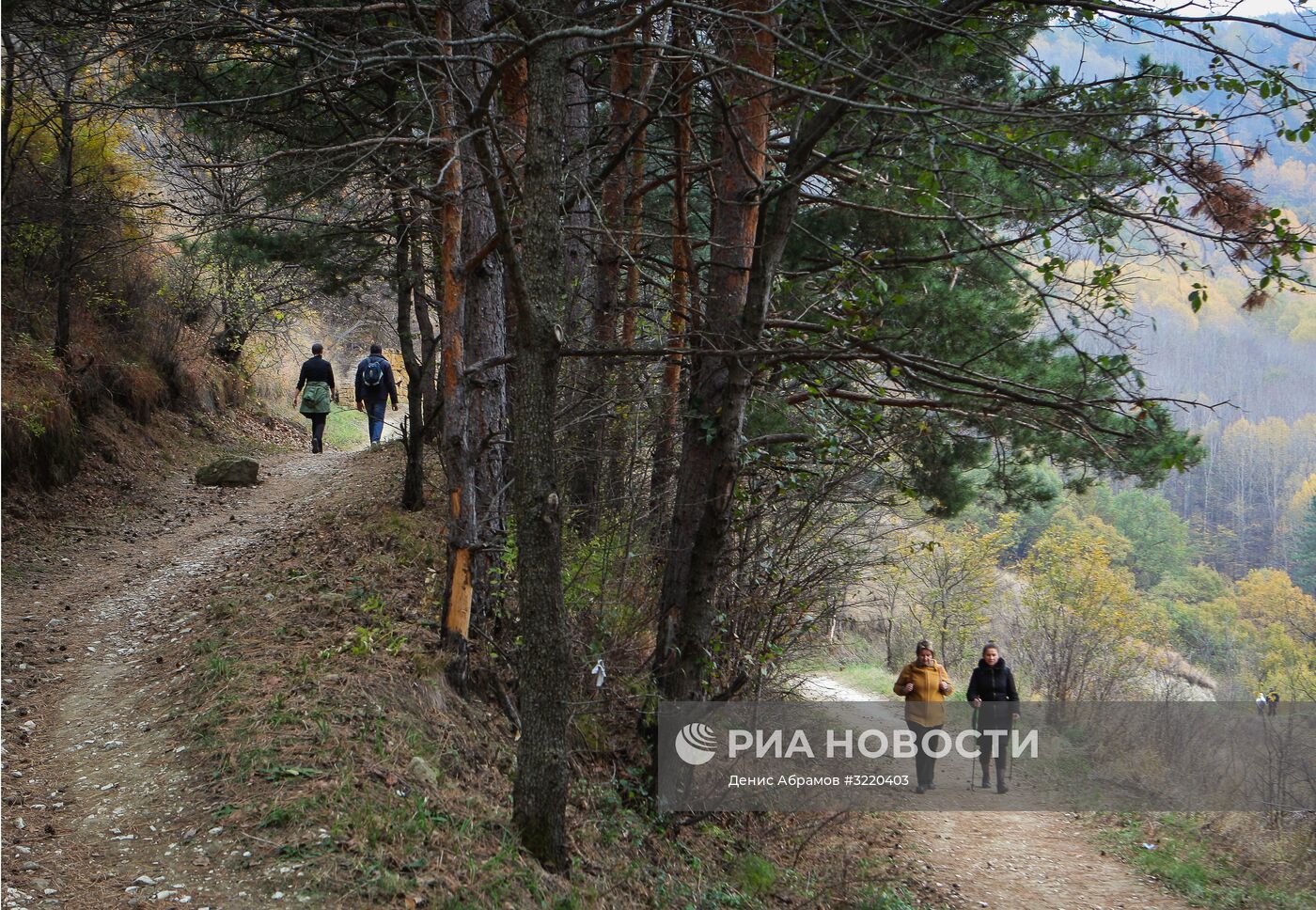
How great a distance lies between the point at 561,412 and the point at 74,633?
4.36 metres

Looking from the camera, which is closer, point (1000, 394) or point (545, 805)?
point (545, 805)

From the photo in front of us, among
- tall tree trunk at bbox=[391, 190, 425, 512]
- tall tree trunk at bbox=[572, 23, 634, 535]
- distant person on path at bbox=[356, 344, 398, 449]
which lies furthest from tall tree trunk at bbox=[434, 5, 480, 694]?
distant person on path at bbox=[356, 344, 398, 449]

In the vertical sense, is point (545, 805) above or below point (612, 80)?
below

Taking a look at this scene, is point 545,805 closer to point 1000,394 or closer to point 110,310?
point 1000,394

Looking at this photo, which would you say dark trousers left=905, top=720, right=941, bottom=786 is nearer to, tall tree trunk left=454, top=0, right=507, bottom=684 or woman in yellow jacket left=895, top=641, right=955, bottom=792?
woman in yellow jacket left=895, top=641, right=955, bottom=792

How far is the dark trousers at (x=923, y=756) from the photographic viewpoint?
9.73 meters

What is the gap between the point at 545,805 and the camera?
4422mm

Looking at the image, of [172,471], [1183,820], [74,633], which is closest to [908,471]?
[1183,820]

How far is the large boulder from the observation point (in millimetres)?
13172

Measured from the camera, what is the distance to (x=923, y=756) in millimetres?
10094

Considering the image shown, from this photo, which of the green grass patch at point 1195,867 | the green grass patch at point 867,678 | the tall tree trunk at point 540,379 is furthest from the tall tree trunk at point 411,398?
the green grass patch at point 867,678

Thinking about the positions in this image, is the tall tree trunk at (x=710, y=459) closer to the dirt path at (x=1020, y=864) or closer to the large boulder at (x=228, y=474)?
the dirt path at (x=1020, y=864)

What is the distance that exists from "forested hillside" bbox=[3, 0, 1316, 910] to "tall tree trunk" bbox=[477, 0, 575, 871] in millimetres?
24

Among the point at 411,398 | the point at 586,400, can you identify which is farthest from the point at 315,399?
the point at 586,400
